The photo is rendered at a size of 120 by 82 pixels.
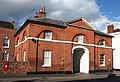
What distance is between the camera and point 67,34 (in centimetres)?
2648

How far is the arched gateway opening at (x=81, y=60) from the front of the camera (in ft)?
92.9

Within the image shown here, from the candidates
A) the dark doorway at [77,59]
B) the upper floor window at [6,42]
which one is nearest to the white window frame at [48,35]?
the dark doorway at [77,59]

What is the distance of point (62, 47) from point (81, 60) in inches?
209

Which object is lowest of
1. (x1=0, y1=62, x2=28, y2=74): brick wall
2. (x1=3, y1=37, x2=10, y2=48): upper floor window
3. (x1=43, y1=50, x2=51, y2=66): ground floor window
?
(x1=0, y1=62, x2=28, y2=74): brick wall

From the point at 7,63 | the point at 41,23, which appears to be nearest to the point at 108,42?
the point at 41,23

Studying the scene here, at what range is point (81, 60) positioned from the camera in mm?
29703

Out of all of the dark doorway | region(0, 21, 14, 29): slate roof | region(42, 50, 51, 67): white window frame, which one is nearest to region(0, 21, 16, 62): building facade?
region(0, 21, 14, 29): slate roof

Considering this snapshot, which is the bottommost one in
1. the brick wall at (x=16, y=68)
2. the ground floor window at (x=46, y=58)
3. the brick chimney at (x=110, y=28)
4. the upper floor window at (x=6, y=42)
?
the brick wall at (x=16, y=68)

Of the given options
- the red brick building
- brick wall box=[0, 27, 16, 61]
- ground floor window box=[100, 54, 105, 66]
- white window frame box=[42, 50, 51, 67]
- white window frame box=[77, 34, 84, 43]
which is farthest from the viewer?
brick wall box=[0, 27, 16, 61]

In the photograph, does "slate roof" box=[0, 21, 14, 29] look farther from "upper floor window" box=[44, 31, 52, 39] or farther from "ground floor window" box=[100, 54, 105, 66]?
"ground floor window" box=[100, 54, 105, 66]

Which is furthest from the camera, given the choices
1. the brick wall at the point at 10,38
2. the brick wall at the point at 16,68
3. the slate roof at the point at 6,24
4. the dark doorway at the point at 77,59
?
the slate roof at the point at 6,24

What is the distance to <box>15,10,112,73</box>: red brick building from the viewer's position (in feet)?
77.9

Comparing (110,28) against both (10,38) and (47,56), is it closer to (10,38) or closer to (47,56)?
(10,38)

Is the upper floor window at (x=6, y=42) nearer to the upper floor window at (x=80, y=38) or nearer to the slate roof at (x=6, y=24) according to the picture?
the slate roof at (x=6, y=24)
